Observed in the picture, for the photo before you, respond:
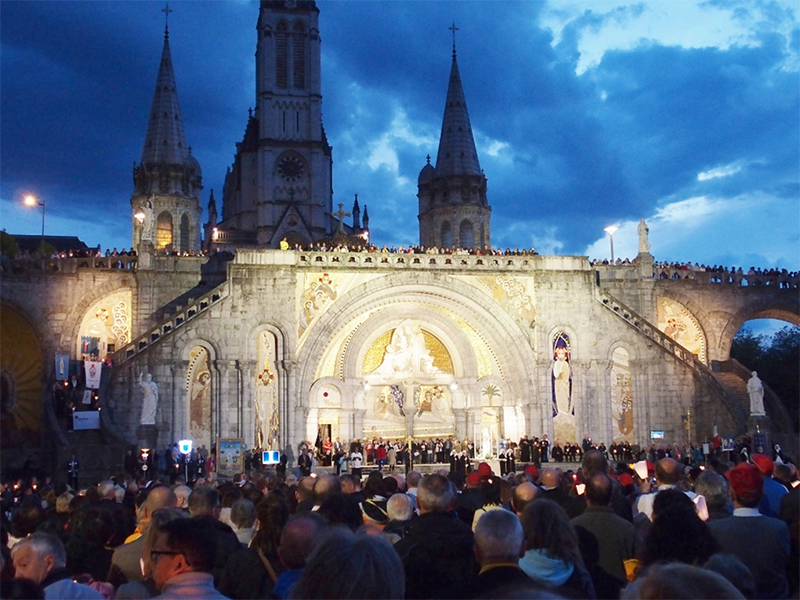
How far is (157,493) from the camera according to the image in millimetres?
7848

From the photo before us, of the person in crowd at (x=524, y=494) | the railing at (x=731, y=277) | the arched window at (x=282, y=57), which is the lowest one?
the person in crowd at (x=524, y=494)

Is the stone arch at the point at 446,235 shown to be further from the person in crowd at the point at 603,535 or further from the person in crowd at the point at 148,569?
the person in crowd at the point at 148,569

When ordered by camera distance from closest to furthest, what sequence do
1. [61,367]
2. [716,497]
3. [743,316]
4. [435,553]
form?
[435,553] < [716,497] < [61,367] < [743,316]

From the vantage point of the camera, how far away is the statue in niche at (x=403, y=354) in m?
39.2

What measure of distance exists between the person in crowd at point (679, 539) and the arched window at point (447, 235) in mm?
52177

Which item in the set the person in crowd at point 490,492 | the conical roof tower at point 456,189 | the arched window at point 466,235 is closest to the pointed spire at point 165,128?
the conical roof tower at point 456,189

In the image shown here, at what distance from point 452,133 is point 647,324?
24743mm

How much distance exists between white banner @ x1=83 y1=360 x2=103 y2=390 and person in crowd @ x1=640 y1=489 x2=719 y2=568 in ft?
97.4

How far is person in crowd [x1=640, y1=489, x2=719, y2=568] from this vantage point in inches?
232

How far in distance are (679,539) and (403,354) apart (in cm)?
3338

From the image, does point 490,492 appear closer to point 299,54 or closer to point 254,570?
point 254,570

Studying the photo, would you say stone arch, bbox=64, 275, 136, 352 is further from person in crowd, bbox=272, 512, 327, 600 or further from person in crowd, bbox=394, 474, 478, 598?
person in crowd, bbox=272, 512, 327, 600

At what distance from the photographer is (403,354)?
39250mm

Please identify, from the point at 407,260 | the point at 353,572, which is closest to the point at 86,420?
the point at 407,260
